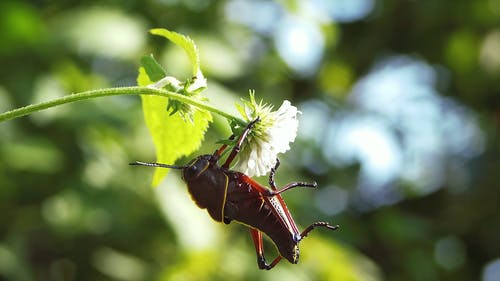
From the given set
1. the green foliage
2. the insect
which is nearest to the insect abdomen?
the insect

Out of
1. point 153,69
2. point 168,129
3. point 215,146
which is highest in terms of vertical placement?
point 153,69

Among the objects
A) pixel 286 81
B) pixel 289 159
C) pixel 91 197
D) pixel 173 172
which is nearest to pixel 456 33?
pixel 286 81

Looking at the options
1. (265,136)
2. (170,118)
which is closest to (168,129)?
(170,118)

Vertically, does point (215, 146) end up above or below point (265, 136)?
below

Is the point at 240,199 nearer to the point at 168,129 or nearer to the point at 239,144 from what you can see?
the point at 239,144

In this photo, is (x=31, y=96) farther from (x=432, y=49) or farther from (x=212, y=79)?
(x=432, y=49)

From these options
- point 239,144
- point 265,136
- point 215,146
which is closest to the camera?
point 239,144
